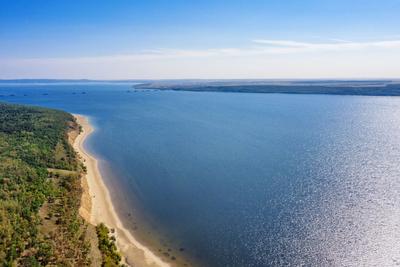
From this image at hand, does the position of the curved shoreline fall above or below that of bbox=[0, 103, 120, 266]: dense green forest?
below

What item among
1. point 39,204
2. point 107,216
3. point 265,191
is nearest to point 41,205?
point 39,204

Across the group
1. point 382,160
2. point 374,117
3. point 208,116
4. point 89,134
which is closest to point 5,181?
point 89,134

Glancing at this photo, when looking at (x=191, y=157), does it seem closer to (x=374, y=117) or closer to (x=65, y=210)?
(x=65, y=210)

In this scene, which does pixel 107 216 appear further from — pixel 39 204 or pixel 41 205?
pixel 39 204

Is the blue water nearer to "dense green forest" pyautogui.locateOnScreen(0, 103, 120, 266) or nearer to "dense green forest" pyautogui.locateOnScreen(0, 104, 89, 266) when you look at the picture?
"dense green forest" pyautogui.locateOnScreen(0, 103, 120, 266)

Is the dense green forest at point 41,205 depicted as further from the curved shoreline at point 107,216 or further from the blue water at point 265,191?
the blue water at point 265,191

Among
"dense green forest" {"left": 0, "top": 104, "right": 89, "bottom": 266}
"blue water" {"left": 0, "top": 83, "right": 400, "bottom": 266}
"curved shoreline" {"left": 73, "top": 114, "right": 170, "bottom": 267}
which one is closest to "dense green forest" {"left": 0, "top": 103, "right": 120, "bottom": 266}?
"dense green forest" {"left": 0, "top": 104, "right": 89, "bottom": 266}
